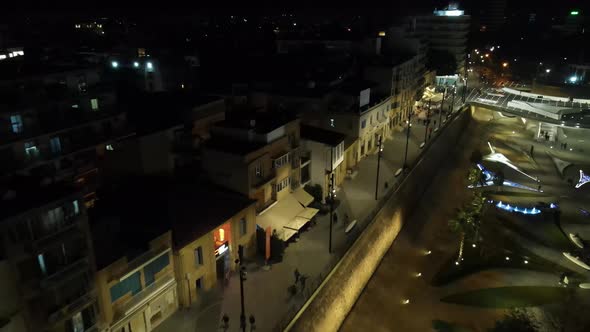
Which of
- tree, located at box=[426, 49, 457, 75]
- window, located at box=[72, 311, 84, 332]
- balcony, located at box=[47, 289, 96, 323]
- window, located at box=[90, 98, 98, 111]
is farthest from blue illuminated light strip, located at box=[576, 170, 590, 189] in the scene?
window, located at box=[72, 311, 84, 332]

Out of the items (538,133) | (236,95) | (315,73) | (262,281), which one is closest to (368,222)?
(262,281)

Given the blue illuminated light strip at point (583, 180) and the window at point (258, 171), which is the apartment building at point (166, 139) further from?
the blue illuminated light strip at point (583, 180)

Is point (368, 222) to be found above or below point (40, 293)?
below

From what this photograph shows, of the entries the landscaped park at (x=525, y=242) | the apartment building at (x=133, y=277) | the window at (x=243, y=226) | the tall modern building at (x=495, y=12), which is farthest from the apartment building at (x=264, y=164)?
the tall modern building at (x=495, y=12)

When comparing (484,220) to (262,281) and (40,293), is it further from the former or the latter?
(40,293)

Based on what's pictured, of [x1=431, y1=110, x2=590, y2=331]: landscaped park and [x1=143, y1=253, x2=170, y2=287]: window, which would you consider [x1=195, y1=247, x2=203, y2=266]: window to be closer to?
[x1=143, y1=253, x2=170, y2=287]: window

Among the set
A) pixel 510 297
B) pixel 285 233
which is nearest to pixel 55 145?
pixel 285 233
